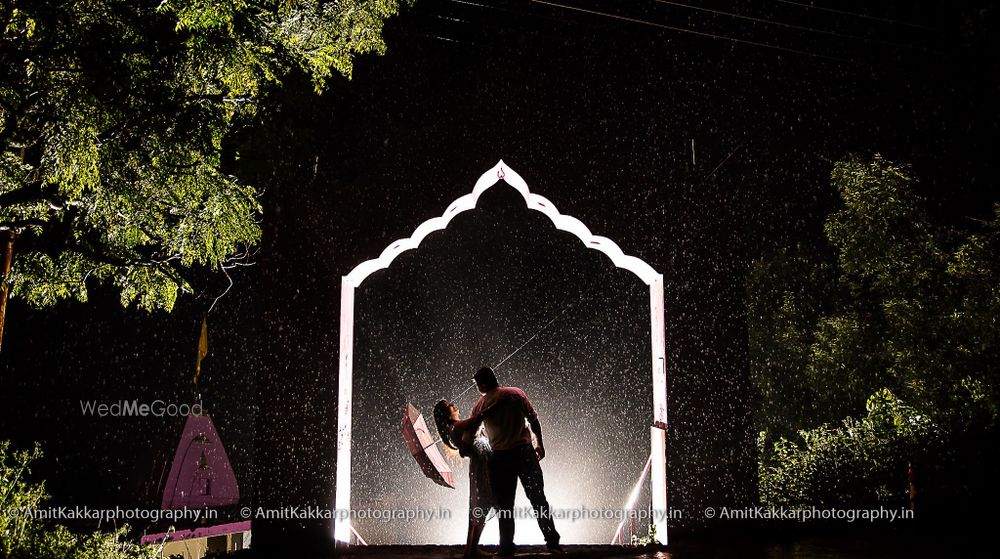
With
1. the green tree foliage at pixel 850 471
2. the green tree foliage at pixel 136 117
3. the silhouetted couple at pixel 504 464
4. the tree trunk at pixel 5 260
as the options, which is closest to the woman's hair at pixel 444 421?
the silhouetted couple at pixel 504 464

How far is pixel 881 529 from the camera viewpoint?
8773 millimetres

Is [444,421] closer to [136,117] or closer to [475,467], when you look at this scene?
[475,467]

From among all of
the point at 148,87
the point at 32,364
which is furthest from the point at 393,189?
the point at 32,364

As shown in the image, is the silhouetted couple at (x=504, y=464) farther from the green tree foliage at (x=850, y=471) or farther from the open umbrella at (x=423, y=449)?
the green tree foliage at (x=850, y=471)

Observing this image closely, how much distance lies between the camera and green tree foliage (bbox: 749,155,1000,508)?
9.95 m

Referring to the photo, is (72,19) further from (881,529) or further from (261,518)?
(881,529)

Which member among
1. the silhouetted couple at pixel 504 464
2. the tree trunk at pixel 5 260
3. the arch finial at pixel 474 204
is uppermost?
the arch finial at pixel 474 204

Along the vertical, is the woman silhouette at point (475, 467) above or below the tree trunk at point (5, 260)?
below

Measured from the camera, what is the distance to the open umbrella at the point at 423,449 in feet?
26.3

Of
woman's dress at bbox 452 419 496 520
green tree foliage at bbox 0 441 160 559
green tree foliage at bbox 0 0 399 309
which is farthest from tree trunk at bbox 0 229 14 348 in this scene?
woman's dress at bbox 452 419 496 520

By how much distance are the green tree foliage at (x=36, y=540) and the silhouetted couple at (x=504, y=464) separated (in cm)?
270

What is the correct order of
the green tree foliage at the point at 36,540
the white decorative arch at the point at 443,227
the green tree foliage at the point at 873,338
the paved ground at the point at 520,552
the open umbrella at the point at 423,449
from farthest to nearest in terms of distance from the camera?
the green tree foliage at the point at 873,338
the open umbrella at the point at 423,449
the white decorative arch at the point at 443,227
the paved ground at the point at 520,552
the green tree foliage at the point at 36,540

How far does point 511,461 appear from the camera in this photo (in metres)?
6.86

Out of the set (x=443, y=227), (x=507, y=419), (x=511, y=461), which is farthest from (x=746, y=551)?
(x=443, y=227)
